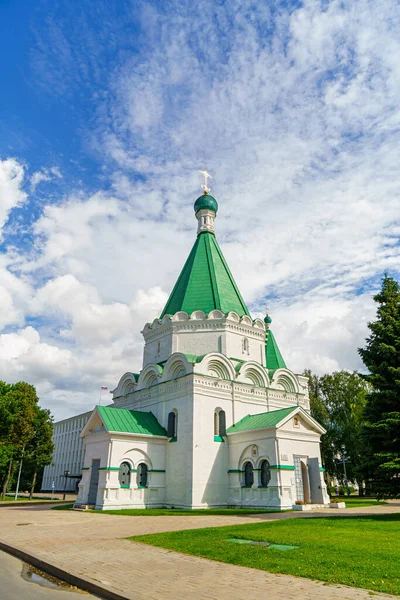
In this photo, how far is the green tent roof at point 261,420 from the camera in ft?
71.2

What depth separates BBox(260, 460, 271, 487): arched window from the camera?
21.2 metres

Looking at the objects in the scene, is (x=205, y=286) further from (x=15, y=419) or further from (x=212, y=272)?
(x=15, y=419)

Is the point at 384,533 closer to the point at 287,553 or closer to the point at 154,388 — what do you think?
the point at 287,553

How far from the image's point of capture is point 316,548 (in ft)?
28.2

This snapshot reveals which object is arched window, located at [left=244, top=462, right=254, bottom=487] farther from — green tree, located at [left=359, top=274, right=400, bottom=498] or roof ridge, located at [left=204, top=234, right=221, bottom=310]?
roof ridge, located at [left=204, top=234, right=221, bottom=310]

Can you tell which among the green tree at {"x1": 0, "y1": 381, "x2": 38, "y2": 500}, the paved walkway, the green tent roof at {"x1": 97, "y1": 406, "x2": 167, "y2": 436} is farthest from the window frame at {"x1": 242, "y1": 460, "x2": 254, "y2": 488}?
the green tree at {"x1": 0, "y1": 381, "x2": 38, "y2": 500}

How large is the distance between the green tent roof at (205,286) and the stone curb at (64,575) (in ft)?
61.9

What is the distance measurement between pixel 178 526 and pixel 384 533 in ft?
20.0

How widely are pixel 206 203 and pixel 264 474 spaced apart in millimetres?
19732

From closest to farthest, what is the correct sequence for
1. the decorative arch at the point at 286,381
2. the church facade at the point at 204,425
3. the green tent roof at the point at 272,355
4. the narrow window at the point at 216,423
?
the church facade at the point at 204,425 → the narrow window at the point at 216,423 → the decorative arch at the point at 286,381 → the green tent roof at the point at 272,355

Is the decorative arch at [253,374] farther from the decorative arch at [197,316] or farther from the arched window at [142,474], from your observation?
the arched window at [142,474]

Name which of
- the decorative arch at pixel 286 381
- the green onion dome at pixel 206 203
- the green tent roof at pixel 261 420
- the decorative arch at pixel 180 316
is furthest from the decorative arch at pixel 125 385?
the green onion dome at pixel 206 203

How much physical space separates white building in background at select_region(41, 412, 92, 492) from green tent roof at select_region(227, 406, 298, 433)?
3990 centimetres

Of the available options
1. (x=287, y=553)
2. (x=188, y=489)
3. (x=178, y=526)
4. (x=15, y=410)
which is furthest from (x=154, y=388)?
(x=287, y=553)
